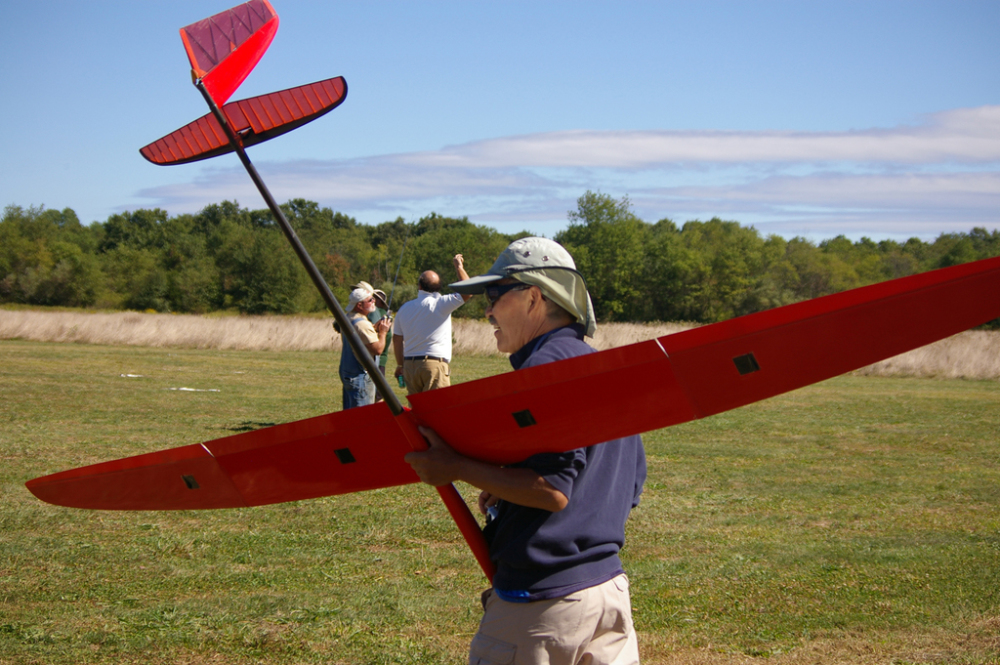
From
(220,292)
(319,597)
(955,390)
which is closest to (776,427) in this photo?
(955,390)

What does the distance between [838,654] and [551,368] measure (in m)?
3.14

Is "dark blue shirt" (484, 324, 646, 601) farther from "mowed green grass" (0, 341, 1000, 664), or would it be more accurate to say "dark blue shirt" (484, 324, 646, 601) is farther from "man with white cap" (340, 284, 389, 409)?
"man with white cap" (340, 284, 389, 409)

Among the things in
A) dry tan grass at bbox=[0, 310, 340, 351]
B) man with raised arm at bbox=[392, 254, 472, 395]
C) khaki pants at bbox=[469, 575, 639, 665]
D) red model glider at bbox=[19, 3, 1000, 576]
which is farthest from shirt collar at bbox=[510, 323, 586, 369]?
dry tan grass at bbox=[0, 310, 340, 351]

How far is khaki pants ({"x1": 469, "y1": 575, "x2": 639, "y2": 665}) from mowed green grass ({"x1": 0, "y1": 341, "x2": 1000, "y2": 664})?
0.59 metres

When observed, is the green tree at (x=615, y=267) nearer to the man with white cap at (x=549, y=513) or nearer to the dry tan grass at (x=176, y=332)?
the dry tan grass at (x=176, y=332)

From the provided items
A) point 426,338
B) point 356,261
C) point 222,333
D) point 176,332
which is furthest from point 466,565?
point 356,261

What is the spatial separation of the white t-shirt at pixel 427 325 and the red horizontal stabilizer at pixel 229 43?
6.06 meters

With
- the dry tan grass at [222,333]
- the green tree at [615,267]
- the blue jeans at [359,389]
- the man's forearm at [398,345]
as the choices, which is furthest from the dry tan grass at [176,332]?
the green tree at [615,267]

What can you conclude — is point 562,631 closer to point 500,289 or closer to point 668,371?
point 668,371

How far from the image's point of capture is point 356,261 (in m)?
62.6

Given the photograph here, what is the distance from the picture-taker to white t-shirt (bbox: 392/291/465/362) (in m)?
8.54

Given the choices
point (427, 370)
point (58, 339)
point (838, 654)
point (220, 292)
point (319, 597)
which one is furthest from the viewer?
point (220, 292)

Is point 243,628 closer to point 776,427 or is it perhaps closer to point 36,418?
point 36,418

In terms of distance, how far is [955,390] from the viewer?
17.5 meters
